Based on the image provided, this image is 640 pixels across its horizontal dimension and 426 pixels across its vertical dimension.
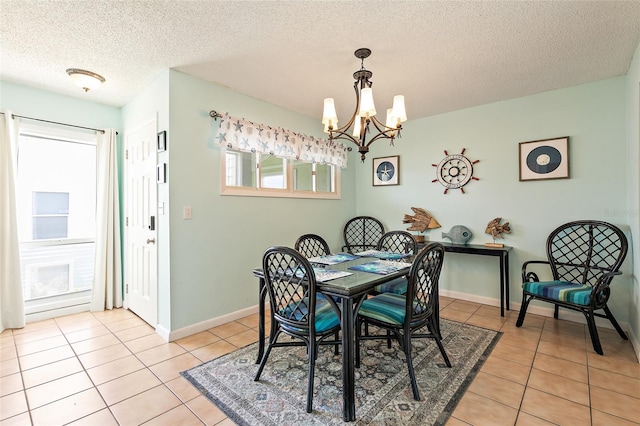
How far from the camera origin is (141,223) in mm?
3105

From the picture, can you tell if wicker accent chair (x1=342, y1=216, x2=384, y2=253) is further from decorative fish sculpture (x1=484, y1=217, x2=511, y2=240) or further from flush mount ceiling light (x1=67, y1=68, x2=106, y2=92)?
flush mount ceiling light (x1=67, y1=68, x2=106, y2=92)

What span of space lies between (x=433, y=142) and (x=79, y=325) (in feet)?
14.8

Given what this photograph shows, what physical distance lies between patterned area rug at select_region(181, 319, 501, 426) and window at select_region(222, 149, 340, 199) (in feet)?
5.36

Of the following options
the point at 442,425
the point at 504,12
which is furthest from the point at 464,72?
the point at 442,425

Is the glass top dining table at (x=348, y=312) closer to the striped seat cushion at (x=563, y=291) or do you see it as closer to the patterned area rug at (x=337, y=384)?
the patterned area rug at (x=337, y=384)

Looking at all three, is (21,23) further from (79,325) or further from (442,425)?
(442,425)

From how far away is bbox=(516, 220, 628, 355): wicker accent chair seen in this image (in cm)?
246

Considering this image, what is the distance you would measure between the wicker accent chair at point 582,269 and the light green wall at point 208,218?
2.69 metres

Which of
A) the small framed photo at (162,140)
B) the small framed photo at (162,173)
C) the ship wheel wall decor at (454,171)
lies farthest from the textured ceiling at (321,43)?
the ship wheel wall decor at (454,171)

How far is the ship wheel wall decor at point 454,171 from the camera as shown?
3.69 metres

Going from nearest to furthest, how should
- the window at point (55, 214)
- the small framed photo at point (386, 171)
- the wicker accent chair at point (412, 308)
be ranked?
the wicker accent chair at point (412, 308) < the window at point (55, 214) < the small framed photo at point (386, 171)

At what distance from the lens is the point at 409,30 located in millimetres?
2055

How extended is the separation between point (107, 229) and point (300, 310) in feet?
8.98

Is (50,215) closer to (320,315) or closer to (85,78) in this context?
(85,78)
